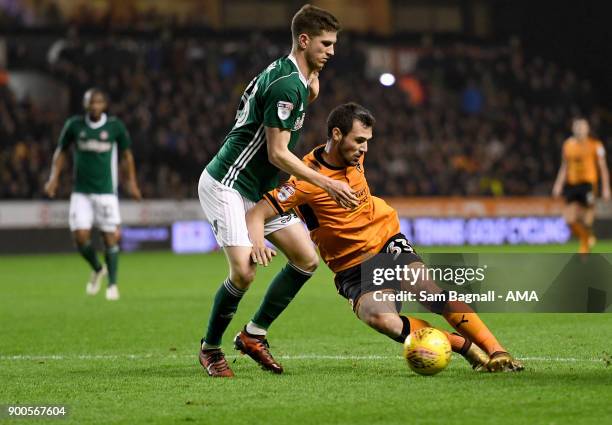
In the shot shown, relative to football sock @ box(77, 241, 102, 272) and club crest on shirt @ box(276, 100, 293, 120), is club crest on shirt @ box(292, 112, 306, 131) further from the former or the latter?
football sock @ box(77, 241, 102, 272)

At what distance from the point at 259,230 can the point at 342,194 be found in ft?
2.18

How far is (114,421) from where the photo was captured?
5.36 metres

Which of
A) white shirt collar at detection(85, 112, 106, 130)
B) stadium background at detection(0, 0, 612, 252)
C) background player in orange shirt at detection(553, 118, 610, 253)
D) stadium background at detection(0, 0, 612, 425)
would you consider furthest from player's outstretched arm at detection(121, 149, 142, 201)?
stadium background at detection(0, 0, 612, 252)

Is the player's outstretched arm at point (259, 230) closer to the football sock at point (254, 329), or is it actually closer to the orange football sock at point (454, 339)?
the football sock at point (254, 329)

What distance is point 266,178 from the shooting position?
7.07 meters

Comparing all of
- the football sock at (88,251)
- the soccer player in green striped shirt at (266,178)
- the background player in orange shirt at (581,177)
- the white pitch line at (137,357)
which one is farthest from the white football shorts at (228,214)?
the background player in orange shirt at (581,177)

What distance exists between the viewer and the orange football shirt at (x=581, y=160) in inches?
709

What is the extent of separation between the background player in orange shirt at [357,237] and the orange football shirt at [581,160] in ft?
37.5

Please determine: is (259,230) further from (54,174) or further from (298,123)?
(54,174)

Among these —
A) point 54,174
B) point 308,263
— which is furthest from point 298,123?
point 54,174

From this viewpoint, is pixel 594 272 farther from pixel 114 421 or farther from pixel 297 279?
pixel 114 421

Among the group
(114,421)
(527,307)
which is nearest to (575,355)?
(527,307)

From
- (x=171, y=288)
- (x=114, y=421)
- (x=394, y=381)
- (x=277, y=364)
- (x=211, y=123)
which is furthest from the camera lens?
(x=211, y=123)

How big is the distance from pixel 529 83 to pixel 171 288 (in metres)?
19.6
